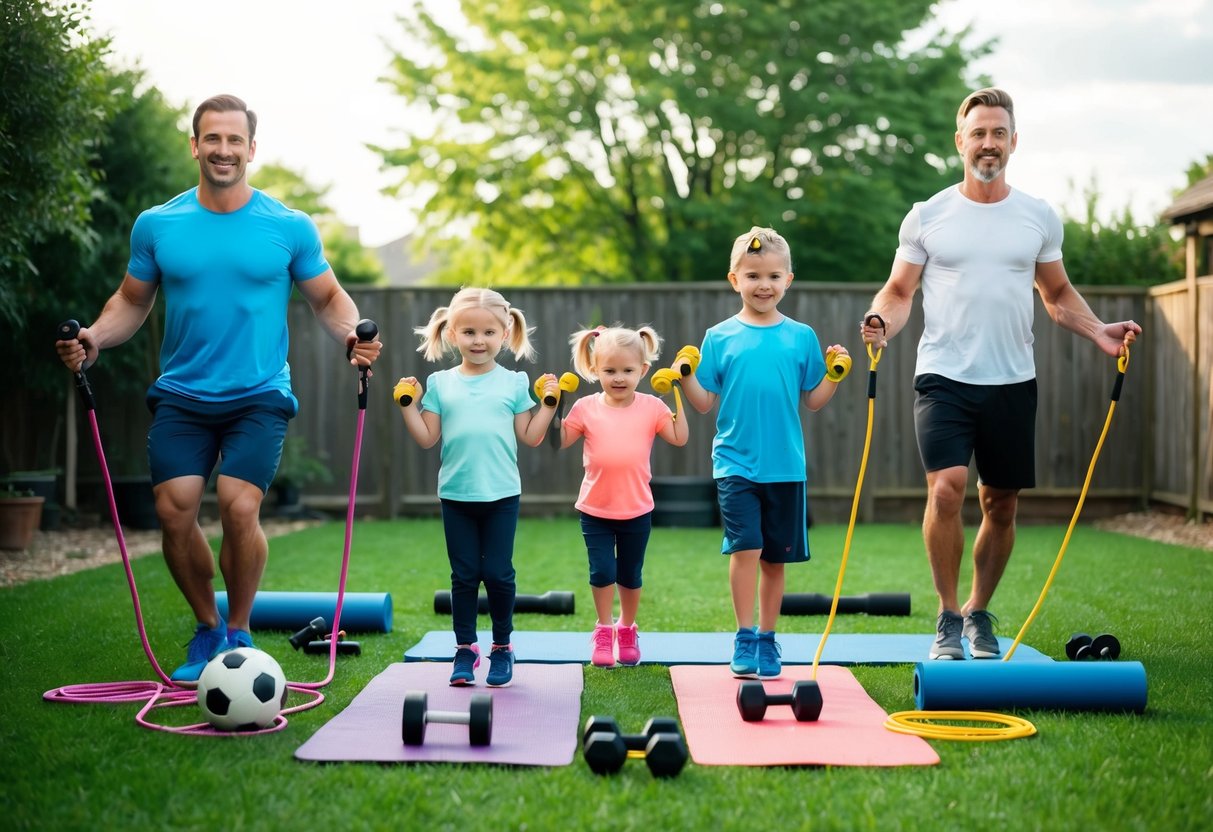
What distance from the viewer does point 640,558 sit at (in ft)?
15.8

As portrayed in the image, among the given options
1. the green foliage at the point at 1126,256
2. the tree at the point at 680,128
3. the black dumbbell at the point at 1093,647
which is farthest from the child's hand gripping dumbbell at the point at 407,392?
the tree at the point at 680,128

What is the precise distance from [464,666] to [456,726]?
589 mm

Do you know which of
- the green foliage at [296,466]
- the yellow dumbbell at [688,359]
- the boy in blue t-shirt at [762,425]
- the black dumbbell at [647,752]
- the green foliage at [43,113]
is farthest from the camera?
the green foliage at [296,466]

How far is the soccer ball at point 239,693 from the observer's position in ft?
11.6

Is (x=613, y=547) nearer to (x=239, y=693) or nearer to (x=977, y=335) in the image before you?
(x=977, y=335)

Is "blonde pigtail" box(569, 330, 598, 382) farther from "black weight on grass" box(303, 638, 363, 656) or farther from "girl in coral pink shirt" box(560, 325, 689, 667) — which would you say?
"black weight on grass" box(303, 638, 363, 656)

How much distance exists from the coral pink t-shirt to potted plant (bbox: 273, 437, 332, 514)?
5790mm

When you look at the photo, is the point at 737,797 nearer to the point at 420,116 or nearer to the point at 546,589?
the point at 546,589

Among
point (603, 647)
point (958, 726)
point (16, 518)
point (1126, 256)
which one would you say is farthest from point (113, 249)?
point (1126, 256)

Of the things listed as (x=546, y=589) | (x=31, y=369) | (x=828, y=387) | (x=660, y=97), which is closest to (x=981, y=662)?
(x=828, y=387)

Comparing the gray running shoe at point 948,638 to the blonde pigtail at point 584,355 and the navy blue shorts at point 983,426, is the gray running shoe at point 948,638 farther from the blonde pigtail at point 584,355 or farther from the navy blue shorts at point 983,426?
the blonde pigtail at point 584,355

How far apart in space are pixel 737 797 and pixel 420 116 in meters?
17.6

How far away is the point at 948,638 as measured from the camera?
181 inches

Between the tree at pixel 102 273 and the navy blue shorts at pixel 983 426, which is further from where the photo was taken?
the tree at pixel 102 273
